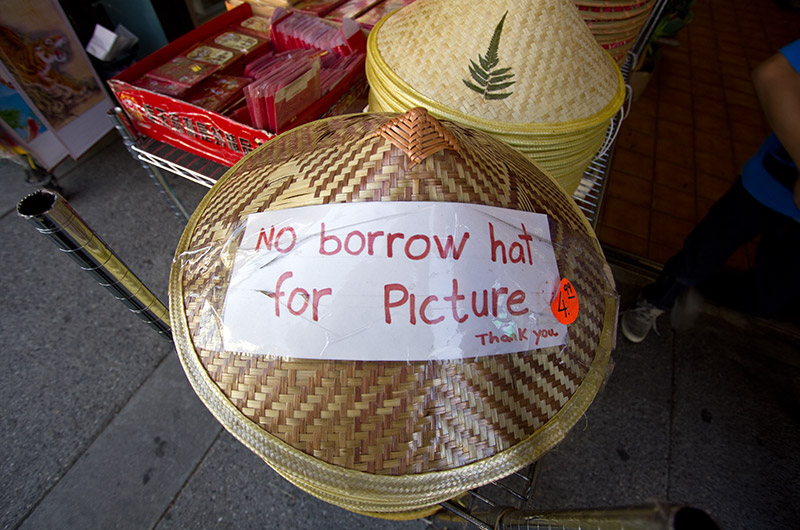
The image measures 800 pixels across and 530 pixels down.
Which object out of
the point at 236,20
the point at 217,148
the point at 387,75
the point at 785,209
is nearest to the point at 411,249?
the point at 387,75

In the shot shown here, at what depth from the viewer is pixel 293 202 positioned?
62cm

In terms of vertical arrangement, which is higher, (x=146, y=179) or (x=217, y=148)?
→ (x=217, y=148)

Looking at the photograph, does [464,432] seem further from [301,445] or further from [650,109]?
[650,109]

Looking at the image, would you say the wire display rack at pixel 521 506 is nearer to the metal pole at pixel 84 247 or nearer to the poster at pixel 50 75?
the metal pole at pixel 84 247

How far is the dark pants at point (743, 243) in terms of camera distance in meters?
1.40

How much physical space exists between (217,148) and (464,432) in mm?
1053

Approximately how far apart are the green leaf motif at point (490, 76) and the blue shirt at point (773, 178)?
1046 millimetres

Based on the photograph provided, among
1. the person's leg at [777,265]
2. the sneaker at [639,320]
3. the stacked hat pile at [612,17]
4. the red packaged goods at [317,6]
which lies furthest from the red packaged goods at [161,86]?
the sneaker at [639,320]

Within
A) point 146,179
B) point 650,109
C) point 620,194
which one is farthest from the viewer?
point 650,109

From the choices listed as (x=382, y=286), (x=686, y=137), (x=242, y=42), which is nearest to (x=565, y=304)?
(x=382, y=286)

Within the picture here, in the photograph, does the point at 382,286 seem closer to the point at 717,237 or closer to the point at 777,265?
the point at 717,237

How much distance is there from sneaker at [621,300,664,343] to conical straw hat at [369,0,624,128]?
1355 millimetres

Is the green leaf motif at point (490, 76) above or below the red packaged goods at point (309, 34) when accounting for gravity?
above

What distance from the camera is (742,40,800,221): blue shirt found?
4.10ft
